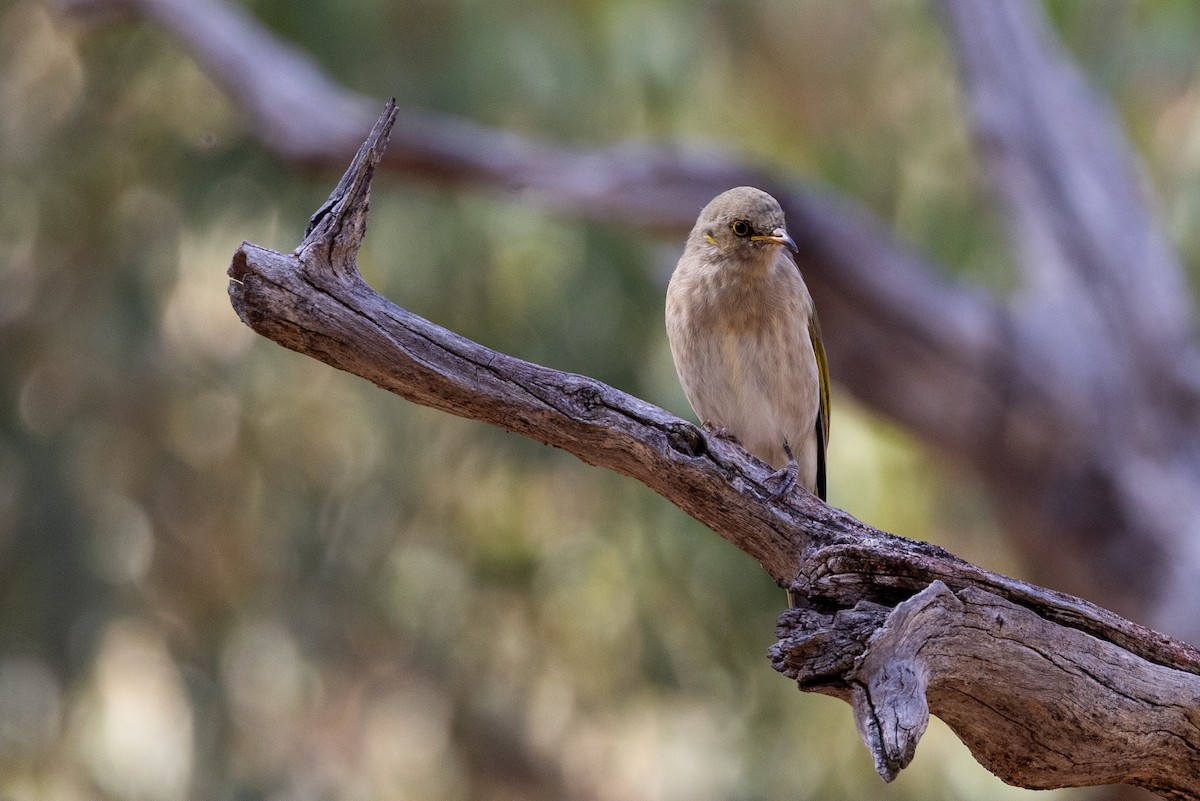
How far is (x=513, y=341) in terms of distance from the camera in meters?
10.3

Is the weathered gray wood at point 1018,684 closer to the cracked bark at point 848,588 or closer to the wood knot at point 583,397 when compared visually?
the cracked bark at point 848,588

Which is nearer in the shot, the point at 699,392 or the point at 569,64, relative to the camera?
the point at 699,392

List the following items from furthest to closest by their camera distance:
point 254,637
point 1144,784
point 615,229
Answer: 1. point 615,229
2. point 254,637
3. point 1144,784

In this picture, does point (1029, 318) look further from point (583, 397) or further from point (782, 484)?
point (583, 397)

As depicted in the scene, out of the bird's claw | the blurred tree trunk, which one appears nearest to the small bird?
the bird's claw

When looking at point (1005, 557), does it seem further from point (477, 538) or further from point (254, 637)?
point (254, 637)

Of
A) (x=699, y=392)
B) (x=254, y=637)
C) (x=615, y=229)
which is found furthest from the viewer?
(x=615, y=229)

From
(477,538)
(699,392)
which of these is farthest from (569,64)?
(699,392)

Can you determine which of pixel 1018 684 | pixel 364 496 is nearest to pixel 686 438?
pixel 1018 684

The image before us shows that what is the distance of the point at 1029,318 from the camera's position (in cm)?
874

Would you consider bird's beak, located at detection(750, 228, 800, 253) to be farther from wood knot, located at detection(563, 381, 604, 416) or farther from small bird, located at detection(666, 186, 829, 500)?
wood knot, located at detection(563, 381, 604, 416)

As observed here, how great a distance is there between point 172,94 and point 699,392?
770cm

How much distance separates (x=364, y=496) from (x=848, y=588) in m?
7.36

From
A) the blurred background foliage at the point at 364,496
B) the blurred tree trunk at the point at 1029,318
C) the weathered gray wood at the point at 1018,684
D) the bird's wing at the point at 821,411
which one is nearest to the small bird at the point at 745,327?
the bird's wing at the point at 821,411
